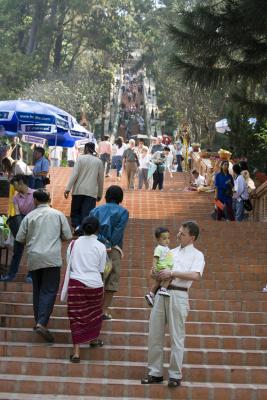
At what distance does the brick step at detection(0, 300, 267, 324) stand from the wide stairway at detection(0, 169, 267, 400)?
0.03 ft

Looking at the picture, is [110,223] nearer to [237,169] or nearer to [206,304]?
[206,304]

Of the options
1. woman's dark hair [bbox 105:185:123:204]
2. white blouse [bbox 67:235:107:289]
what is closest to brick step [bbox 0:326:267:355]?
white blouse [bbox 67:235:107:289]

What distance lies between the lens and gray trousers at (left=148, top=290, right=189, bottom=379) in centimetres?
834

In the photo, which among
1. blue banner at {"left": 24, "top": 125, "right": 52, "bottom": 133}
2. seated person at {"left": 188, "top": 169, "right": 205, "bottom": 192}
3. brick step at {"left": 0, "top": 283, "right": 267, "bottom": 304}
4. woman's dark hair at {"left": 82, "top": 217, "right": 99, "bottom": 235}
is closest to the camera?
woman's dark hair at {"left": 82, "top": 217, "right": 99, "bottom": 235}

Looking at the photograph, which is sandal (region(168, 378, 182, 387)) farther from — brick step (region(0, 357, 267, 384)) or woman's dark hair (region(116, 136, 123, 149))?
woman's dark hair (region(116, 136, 123, 149))

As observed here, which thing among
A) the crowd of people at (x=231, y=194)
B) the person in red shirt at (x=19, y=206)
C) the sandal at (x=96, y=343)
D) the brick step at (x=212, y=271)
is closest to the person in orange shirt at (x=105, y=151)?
the crowd of people at (x=231, y=194)

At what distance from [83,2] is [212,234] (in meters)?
45.0

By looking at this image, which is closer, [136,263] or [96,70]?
[136,263]

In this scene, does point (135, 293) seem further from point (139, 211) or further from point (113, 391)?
point (139, 211)

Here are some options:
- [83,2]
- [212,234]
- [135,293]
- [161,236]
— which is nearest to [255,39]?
[212,234]

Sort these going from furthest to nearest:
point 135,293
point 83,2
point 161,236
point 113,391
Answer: point 83,2
point 135,293
point 161,236
point 113,391

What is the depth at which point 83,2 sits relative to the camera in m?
57.7

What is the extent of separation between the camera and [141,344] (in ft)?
31.8

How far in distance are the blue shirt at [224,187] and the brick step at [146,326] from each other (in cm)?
729
